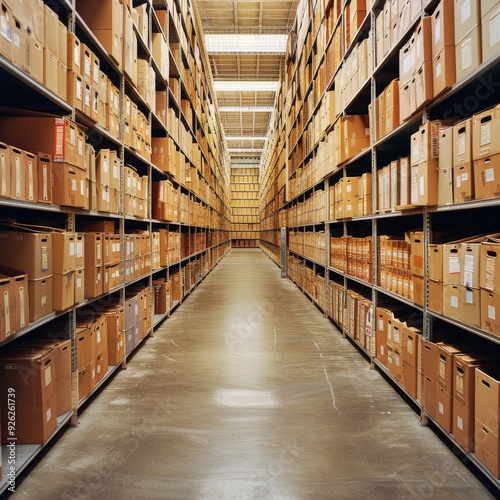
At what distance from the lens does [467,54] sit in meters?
1.83

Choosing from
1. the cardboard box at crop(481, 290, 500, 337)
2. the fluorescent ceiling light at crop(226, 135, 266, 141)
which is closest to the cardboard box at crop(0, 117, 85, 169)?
the cardboard box at crop(481, 290, 500, 337)

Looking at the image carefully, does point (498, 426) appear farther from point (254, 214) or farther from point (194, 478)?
point (254, 214)

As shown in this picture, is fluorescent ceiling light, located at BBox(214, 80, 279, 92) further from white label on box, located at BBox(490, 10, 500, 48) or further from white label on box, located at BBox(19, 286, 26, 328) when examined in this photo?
white label on box, located at BBox(19, 286, 26, 328)

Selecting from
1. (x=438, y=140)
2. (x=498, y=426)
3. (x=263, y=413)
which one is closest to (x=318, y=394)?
(x=263, y=413)

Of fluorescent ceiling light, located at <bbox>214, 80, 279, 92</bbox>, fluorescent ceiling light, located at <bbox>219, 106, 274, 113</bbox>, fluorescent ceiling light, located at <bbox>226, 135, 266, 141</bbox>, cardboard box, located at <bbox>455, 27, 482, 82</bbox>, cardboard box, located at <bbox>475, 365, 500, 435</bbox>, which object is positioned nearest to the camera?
cardboard box, located at <bbox>475, 365, 500, 435</bbox>

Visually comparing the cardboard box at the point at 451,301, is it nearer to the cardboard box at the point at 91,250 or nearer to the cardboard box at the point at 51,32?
the cardboard box at the point at 91,250

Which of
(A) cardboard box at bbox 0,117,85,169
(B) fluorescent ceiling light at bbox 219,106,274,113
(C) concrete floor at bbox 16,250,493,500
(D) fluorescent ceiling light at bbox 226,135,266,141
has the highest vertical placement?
(D) fluorescent ceiling light at bbox 226,135,266,141

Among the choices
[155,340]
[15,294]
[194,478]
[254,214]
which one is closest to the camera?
[15,294]

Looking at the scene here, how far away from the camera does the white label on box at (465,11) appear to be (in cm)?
182

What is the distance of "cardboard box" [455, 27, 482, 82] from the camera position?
1759mm

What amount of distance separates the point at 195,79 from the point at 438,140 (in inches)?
245

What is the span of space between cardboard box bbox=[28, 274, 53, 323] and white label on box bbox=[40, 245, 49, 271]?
59 mm

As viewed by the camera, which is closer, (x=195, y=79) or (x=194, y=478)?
(x=194, y=478)

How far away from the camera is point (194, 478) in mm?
1787
